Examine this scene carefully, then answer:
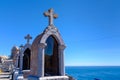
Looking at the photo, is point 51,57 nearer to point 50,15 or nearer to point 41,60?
point 41,60

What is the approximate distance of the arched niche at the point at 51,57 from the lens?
6.96 meters

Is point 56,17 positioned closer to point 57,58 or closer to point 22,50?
point 57,58

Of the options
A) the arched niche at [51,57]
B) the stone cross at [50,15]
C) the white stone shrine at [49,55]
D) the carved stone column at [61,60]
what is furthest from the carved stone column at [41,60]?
the stone cross at [50,15]

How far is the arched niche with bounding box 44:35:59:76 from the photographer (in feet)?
22.8

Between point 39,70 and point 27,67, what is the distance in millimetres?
6910

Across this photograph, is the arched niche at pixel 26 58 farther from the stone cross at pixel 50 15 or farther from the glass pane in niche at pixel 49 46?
the stone cross at pixel 50 15

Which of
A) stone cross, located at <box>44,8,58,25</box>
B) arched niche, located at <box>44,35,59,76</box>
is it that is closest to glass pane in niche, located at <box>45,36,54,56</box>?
arched niche, located at <box>44,35,59,76</box>

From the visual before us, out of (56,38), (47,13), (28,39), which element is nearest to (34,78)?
(56,38)

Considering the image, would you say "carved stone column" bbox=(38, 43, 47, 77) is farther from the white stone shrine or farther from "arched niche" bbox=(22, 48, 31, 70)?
"arched niche" bbox=(22, 48, 31, 70)

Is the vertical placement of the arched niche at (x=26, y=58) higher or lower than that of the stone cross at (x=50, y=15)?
lower

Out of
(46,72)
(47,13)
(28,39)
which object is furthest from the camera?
(28,39)

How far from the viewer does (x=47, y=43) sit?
22.8 ft

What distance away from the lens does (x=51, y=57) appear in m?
7.27

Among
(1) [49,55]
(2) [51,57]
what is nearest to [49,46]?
(1) [49,55]
